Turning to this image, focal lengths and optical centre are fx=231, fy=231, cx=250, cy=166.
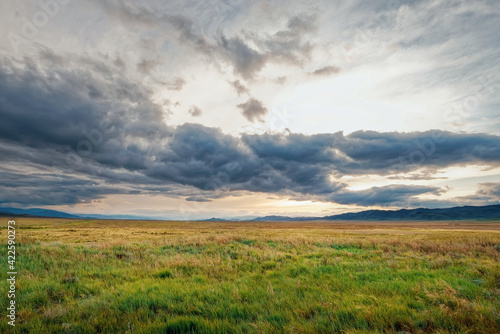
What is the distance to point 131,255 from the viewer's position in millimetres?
13680

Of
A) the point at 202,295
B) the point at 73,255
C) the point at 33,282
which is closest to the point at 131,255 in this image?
the point at 73,255

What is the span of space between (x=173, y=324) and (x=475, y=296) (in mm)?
7889

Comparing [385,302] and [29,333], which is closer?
[29,333]

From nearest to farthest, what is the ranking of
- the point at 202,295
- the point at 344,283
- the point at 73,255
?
the point at 202,295, the point at 344,283, the point at 73,255

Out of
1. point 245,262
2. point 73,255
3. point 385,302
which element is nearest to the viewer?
point 385,302

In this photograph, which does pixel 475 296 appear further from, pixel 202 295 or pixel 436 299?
pixel 202 295

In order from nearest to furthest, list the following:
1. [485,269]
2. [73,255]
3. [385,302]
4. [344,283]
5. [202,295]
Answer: [385,302], [202,295], [344,283], [485,269], [73,255]

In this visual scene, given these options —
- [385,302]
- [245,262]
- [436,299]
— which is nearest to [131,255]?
[245,262]

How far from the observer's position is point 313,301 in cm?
593

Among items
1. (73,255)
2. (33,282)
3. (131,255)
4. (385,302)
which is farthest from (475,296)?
(73,255)

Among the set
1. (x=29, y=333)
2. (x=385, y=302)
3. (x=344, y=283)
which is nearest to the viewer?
(x=29, y=333)

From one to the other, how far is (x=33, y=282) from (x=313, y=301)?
9.31m

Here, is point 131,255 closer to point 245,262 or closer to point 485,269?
point 245,262

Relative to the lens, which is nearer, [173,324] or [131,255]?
[173,324]
